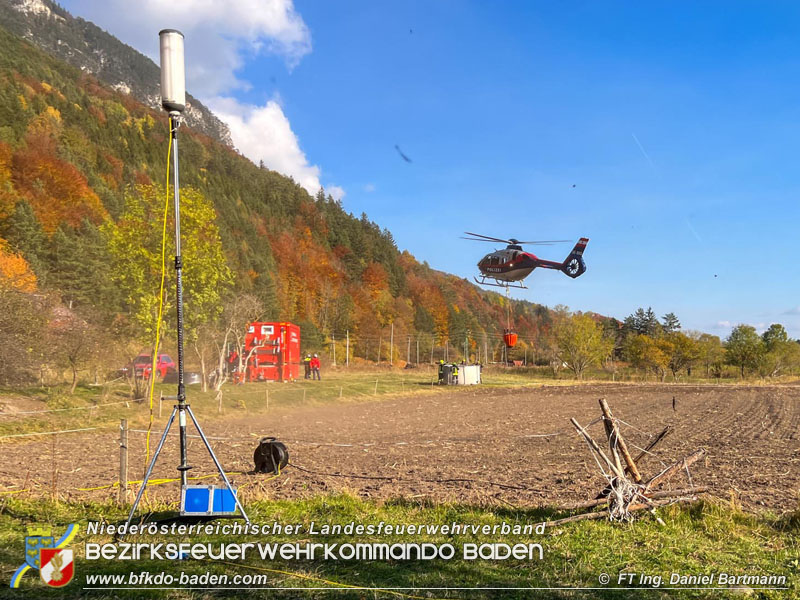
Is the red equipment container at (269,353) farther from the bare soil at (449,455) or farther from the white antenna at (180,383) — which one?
the white antenna at (180,383)

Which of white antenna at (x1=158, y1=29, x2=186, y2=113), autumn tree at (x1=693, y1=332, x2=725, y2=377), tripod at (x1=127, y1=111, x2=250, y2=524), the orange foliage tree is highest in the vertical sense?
the orange foliage tree

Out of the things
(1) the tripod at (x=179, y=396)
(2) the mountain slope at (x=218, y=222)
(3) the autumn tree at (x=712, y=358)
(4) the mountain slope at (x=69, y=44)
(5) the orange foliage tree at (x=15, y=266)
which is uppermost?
(4) the mountain slope at (x=69, y=44)

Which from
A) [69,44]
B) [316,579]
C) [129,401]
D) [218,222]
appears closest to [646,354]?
[129,401]

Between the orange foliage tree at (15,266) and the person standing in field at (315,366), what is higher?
the orange foliage tree at (15,266)

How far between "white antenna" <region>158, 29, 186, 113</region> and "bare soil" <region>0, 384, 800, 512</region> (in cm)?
530

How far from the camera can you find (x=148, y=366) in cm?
2697

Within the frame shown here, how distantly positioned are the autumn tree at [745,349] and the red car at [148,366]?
72050 millimetres

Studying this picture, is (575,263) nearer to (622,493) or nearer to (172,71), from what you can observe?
(622,493)

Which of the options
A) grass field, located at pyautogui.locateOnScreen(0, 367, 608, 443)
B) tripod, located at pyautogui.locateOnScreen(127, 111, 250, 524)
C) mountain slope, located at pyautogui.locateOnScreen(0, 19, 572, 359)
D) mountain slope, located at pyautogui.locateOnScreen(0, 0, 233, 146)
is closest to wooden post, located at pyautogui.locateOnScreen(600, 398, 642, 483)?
tripod, located at pyautogui.locateOnScreen(127, 111, 250, 524)

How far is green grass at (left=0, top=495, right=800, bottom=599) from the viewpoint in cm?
458

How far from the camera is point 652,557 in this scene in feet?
17.9

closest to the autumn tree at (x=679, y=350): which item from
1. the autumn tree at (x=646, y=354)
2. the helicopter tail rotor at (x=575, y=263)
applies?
the autumn tree at (x=646, y=354)

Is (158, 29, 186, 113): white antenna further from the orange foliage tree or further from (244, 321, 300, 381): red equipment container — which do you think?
the orange foliage tree

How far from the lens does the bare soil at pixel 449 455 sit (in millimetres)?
9102
